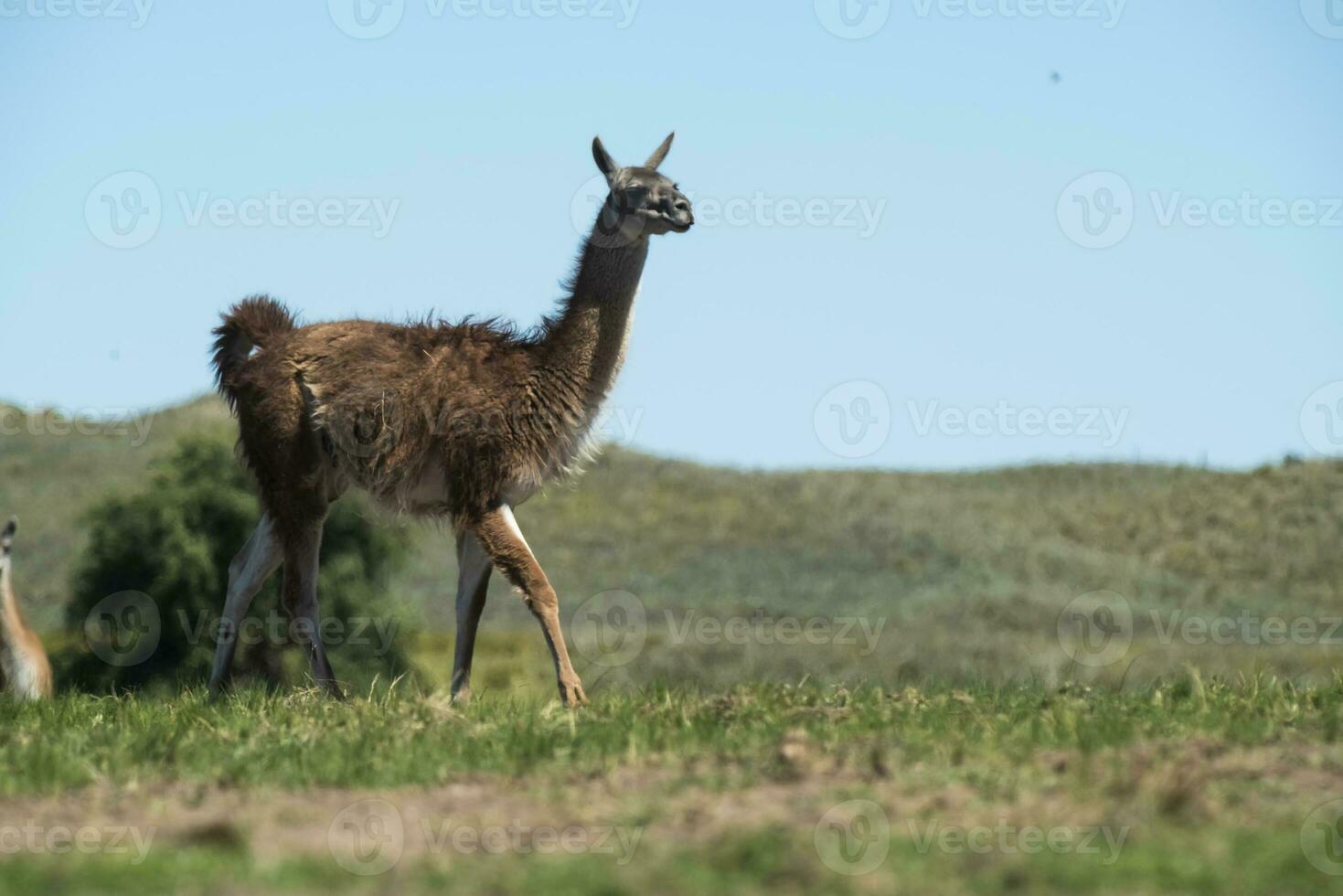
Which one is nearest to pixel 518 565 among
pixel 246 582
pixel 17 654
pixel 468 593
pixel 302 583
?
pixel 468 593

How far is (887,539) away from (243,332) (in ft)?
156

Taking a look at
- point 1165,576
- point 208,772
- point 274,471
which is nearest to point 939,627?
point 1165,576

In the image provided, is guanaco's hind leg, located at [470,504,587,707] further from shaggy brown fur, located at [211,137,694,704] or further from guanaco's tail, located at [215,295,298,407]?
guanaco's tail, located at [215,295,298,407]

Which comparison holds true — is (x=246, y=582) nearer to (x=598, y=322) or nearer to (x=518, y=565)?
(x=518, y=565)

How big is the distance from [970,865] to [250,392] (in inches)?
296

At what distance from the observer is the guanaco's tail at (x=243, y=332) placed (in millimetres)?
11789

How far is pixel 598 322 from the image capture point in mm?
11141

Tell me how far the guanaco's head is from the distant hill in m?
33.6

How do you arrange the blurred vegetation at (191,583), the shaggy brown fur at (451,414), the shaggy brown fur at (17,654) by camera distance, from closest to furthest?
the shaggy brown fur at (451,414)
the shaggy brown fur at (17,654)
the blurred vegetation at (191,583)

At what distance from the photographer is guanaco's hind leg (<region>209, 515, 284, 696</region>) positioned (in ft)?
37.0

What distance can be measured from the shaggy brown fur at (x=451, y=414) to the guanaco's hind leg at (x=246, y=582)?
14mm

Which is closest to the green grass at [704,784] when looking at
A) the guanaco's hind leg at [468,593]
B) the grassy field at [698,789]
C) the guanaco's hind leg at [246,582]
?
the grassy field at [698,789]

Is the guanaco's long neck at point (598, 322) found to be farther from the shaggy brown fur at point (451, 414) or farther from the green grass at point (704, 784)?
the green grass at point (704, 784)

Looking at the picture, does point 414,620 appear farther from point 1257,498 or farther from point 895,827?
point 1257,498
